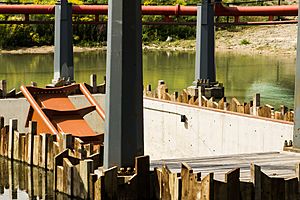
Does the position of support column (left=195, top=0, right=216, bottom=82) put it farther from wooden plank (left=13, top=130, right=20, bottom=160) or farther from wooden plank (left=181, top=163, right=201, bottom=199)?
wooden plank (left=181, top=163, right=201, bottom=199)

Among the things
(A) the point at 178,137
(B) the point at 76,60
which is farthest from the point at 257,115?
(B) the point at 76,60

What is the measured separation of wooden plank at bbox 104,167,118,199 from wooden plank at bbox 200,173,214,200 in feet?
5.76

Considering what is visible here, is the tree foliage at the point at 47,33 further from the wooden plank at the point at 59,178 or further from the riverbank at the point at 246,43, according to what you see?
the wooden plank at the point at 59,178

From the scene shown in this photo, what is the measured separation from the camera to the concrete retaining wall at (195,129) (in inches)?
771

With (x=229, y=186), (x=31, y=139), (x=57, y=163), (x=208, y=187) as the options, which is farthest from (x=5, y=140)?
(x=229, y=186)

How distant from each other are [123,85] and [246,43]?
64.4 meters

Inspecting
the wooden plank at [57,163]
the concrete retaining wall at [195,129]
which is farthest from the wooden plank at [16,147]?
the concrete retaining wall at [195,129]

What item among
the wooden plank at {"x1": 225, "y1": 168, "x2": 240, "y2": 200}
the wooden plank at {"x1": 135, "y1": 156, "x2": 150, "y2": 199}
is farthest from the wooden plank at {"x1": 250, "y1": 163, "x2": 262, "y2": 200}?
the wooden plank at {"x1": 135, "y1": 156, "x2": 150, "y2": 199}

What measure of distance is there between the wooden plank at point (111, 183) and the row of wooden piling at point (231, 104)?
7053 mm

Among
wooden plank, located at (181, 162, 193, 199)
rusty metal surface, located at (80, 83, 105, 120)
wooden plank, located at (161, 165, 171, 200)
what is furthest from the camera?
rusty metal surface, located at (80, 83, 105, 120)

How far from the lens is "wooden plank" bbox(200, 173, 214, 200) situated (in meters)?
13.6

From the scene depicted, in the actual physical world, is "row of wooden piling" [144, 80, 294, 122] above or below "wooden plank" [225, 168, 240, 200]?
above

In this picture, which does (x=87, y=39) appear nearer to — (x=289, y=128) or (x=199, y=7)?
(x=199, y=7)

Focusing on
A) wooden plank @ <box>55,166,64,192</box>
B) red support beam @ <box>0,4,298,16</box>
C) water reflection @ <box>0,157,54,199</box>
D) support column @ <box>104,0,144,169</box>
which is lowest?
water reflection @ <box>0,157,54,199</box>
